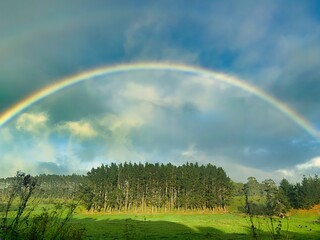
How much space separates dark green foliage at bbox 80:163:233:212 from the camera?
504 feet

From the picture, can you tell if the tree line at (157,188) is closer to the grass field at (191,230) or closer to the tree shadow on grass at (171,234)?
the grass field at (191,230)

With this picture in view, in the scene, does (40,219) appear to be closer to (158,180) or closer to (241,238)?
(241,238)

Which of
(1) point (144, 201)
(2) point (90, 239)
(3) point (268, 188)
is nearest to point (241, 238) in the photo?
(2) point (90, 239)

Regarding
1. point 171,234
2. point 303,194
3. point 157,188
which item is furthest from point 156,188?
point 171,234

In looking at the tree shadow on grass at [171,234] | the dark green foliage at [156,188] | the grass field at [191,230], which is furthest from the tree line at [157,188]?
the tree shadow on grass at [171,234]

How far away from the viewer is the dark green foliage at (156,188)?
154m

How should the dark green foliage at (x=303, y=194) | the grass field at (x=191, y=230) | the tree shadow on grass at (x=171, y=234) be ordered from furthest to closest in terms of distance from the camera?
the dark green foliage at (x=303, y=194)
the grass field at (x=191, y=230)
the tree shadow on grass at (x=171, y=234)

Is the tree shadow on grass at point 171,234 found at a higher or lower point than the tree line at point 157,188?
lower

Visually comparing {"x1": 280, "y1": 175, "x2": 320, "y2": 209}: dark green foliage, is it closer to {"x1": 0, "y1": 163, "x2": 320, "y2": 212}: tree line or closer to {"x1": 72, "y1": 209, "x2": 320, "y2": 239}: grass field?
{"x1": 0, "y1": 163, "x2": 320, "y2": 212}: tree line

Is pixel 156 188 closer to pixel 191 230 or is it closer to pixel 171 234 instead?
pixel 191 230

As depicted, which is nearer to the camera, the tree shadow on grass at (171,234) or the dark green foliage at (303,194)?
the tree shadow on grass at (171,234)

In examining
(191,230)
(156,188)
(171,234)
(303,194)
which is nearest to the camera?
(171,234)

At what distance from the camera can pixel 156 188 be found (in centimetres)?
16662

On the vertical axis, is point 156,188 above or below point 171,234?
above
